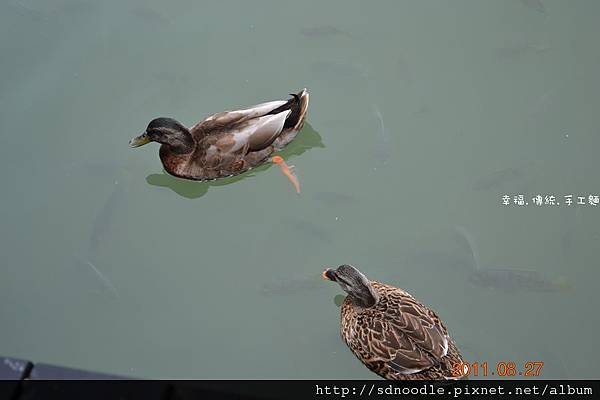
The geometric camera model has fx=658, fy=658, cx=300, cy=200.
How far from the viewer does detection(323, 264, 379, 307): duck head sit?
373 centimetres

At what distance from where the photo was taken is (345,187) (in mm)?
4602

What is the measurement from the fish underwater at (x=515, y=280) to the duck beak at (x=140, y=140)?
2.31 m

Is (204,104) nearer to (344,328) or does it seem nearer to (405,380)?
(344,328)

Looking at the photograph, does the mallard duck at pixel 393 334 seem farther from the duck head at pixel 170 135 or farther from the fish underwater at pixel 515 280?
the duck head at pixel 170 135

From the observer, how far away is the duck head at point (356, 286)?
3730 mm

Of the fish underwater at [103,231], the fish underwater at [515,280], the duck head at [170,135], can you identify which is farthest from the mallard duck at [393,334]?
the fish underwater at [103,231]

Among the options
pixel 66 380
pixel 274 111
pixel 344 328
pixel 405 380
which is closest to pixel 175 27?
pixel 274 111

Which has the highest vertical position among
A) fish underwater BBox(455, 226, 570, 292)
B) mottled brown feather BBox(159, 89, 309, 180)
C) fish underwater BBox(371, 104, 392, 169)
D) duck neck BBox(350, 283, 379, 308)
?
mottled brown feather BBox(159, 89, 309, 180)

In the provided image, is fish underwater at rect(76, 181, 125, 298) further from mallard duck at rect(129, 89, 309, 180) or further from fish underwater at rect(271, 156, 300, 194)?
fish underwater at rect(271, 156, 300, 194)

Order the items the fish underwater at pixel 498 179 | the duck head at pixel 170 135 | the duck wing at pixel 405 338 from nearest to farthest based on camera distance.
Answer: the duck wing at pixel 405 338
the duck head at pixel 170 135
the fish underwater at pixel 498 179

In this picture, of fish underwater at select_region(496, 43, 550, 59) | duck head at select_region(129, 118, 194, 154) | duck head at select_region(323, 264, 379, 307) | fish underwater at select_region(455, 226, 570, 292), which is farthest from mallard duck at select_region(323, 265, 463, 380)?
fish underwater at select_region(496, 43, 550, 59)

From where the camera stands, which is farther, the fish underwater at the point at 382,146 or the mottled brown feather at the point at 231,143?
the fish underwater at the point at 382,146

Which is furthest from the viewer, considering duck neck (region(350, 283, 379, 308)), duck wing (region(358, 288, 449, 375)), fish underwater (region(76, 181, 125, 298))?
fish underwater (region(76, 181, 125, 298))

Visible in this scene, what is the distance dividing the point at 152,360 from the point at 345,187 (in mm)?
1729
